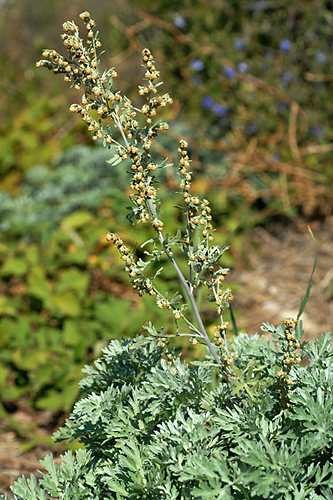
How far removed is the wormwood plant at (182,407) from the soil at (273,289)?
989 mm

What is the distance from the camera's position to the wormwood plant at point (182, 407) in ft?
4.17

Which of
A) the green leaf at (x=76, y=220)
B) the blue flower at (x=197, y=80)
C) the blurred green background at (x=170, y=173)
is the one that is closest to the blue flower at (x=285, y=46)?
the blurred green background at (x=170, y=173)

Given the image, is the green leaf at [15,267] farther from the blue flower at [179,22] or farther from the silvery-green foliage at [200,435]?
the blue flower at [179,22]

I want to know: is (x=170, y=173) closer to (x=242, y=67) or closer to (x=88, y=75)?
(x=242, y=67)

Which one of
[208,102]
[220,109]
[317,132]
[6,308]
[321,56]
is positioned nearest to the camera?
[6,308]

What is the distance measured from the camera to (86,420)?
153 cm

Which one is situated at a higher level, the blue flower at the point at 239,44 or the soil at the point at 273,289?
the blue flower at the point at 239,44

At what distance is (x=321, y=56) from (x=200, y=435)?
12.6ft

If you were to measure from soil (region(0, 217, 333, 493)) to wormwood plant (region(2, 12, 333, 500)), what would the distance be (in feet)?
3.25

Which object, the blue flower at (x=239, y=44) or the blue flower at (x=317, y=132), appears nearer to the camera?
the blue flower at (x=317, y=132)

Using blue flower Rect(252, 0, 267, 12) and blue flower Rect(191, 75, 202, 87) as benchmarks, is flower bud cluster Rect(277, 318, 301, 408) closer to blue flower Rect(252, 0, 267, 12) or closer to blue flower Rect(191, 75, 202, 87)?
blue flower Rect(191, 75, 202, 87)

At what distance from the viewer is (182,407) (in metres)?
1.60

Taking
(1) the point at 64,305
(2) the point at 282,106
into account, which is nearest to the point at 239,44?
(2) the point at 282,106

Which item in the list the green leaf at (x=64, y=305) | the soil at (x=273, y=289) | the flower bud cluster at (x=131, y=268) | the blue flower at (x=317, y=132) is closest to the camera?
the flower bud cluster at (x=131, y=268)
